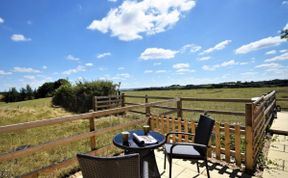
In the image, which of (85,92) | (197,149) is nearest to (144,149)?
(197,149)

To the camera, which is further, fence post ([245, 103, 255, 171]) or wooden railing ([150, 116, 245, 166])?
wooden railing ([150, 116, 245, 166])

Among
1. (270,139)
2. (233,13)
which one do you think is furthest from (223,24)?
(270,139)

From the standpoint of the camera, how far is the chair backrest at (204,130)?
2574 millimetres

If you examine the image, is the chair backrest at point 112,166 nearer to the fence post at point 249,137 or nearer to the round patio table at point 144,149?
the round patio table at point 144,149

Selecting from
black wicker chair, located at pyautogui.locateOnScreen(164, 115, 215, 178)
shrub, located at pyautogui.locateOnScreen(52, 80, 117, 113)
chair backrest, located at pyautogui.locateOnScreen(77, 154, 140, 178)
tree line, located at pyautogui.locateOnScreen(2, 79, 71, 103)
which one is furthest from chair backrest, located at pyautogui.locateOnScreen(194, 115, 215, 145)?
tree line, located at pyautogui.locateOnScreen(2, 79, 71, 103)

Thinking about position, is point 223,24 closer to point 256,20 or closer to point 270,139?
point 256,20

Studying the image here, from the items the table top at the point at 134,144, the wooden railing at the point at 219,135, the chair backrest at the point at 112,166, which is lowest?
the wooden railing at the point at 219,135

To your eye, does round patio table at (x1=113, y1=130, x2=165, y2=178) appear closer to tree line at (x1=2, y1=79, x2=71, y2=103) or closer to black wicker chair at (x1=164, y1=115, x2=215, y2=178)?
black wicker chair at (x1=164, y1=115, x2=215, y2=178)

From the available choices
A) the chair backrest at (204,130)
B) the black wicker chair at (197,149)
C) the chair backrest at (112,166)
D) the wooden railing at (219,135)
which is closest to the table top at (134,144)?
the black wicker chair at (197,149)

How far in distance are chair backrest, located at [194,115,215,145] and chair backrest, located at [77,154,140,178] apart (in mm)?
1680

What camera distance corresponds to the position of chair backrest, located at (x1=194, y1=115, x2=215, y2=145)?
2574 millimetres

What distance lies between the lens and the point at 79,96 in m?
11.9

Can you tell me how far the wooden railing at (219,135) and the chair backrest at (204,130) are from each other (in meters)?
0.65

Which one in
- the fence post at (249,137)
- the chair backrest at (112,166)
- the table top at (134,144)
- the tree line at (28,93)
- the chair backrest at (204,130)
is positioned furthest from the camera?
the tree line at (28,93)
